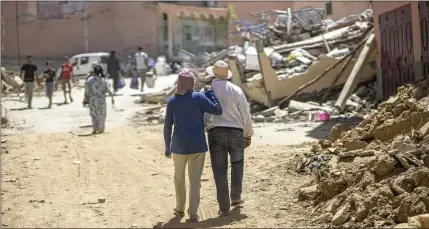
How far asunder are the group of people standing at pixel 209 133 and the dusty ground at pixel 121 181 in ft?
0.86

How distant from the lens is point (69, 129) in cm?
1415

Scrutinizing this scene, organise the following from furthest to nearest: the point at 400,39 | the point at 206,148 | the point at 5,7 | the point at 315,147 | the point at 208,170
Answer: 1. the point at 5,7
2. the point at 400,39
3. the point at 208,170
4. the point at 315,147
5. the point at 206,148

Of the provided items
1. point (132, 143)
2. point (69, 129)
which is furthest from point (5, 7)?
point (132, 143)

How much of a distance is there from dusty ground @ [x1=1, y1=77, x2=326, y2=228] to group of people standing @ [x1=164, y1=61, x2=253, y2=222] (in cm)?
26

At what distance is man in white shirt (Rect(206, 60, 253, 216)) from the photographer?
19.1 ft

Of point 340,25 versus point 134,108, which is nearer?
point 134,108

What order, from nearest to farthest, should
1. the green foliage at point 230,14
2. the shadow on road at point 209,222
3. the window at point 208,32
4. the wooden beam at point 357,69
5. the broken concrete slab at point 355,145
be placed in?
the shadow on road at point 209,222 → the broken concrete slab at point 355,145 → the wooden beam at point 357,69 → the green foliage at point 230,14 → the window at point 208,32

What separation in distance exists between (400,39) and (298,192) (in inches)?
289

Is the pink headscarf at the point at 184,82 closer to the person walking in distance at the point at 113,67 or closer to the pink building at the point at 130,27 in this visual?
the person walking in distance at the point at 113,67

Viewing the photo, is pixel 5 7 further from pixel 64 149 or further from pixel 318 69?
pixel 64 149

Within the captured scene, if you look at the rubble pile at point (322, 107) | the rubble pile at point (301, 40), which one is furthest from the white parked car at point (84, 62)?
the rubble pile at point (322, 107)

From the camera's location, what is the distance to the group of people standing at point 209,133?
18.3ft

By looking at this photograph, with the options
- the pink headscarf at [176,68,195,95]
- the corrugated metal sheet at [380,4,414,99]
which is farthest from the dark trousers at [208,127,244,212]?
the corrugated metal sheet at [380,4,414,99]

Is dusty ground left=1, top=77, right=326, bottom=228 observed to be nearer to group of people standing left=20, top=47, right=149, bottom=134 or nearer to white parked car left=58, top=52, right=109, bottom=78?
group of people standing left=20, top=47, right=149, bottom=134
